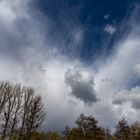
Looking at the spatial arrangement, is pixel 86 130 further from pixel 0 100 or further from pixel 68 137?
pixel 0 100

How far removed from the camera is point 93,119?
77688mm

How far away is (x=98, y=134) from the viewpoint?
7700cm

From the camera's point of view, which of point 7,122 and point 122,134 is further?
point 122,134

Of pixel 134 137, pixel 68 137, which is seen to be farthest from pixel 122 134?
pixel 68 137

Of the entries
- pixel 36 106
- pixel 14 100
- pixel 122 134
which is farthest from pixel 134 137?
pixel 14 100

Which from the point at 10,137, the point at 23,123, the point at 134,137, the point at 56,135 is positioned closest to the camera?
the point at 10,137

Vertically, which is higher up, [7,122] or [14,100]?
[14,100]

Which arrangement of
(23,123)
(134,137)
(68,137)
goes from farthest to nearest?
(68,137) → (134,137) → (23,123)

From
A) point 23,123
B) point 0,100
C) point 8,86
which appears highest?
point 8,86

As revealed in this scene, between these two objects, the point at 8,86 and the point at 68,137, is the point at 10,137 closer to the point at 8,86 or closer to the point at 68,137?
the point at 8,86

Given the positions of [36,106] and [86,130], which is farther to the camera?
[86,130]

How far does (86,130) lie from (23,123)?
34.5 meters

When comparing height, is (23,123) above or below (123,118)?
below

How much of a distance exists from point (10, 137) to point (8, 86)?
10.6 meters
